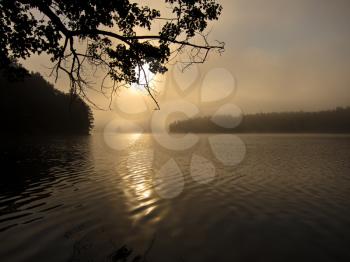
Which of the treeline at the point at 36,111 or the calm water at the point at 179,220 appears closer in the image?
the calm water at the point at 179,220

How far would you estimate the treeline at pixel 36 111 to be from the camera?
96.0 meters

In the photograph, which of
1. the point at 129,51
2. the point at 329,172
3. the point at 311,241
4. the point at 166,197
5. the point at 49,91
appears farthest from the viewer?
the point at 49,91

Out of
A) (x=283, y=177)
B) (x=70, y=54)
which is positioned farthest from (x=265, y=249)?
(x=283, y=177)

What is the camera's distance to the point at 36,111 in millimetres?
115375

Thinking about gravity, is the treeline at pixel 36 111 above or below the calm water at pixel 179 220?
above

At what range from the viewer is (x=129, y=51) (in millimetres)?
10352

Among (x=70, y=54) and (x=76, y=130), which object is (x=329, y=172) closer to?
(x=70, y=54)

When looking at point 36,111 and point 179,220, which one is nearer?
point 179,220

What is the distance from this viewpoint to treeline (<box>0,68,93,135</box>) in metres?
96.0

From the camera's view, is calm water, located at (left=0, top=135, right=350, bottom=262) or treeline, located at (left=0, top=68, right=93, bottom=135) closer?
calm water, located at (left=0, top=135, right=350, bottom=262)

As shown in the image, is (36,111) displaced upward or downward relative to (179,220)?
upward

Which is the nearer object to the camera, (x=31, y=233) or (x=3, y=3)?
(x=3, y=3)

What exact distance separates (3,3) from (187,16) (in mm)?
6585

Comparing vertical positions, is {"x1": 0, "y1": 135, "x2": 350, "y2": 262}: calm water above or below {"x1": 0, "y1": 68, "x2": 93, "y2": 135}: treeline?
below
